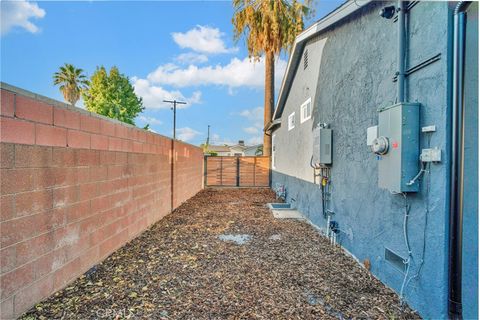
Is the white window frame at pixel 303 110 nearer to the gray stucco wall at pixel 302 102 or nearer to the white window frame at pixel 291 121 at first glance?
the gray stucco wall at pixel 302 102

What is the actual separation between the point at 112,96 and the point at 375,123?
27697 millimetres

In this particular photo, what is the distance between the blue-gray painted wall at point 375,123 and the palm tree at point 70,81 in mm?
31752

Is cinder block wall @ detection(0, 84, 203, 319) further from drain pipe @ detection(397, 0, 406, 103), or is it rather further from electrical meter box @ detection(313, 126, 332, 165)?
drain pipe @ detection(397, 0, 406, 103)

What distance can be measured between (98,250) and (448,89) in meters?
4.30

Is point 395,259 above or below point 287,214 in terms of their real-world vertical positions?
above

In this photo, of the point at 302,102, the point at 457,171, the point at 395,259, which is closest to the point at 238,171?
the point at 302,102

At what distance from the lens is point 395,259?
288cm

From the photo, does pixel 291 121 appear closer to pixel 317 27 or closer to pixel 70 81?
pixel 317 27

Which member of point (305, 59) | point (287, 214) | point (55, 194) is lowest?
point (287, 214)

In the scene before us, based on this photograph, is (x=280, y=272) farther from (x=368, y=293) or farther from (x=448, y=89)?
(x=448, y=89)

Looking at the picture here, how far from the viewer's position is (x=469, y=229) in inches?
78.9

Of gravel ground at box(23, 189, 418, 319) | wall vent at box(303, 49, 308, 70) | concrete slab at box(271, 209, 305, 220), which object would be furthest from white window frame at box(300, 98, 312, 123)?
gravel ground at box(23, 189, 418, 319)

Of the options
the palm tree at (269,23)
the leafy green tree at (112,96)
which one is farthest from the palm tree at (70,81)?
the palm tree at (269,23)

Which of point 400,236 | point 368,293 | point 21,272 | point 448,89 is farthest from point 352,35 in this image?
point 21,272
